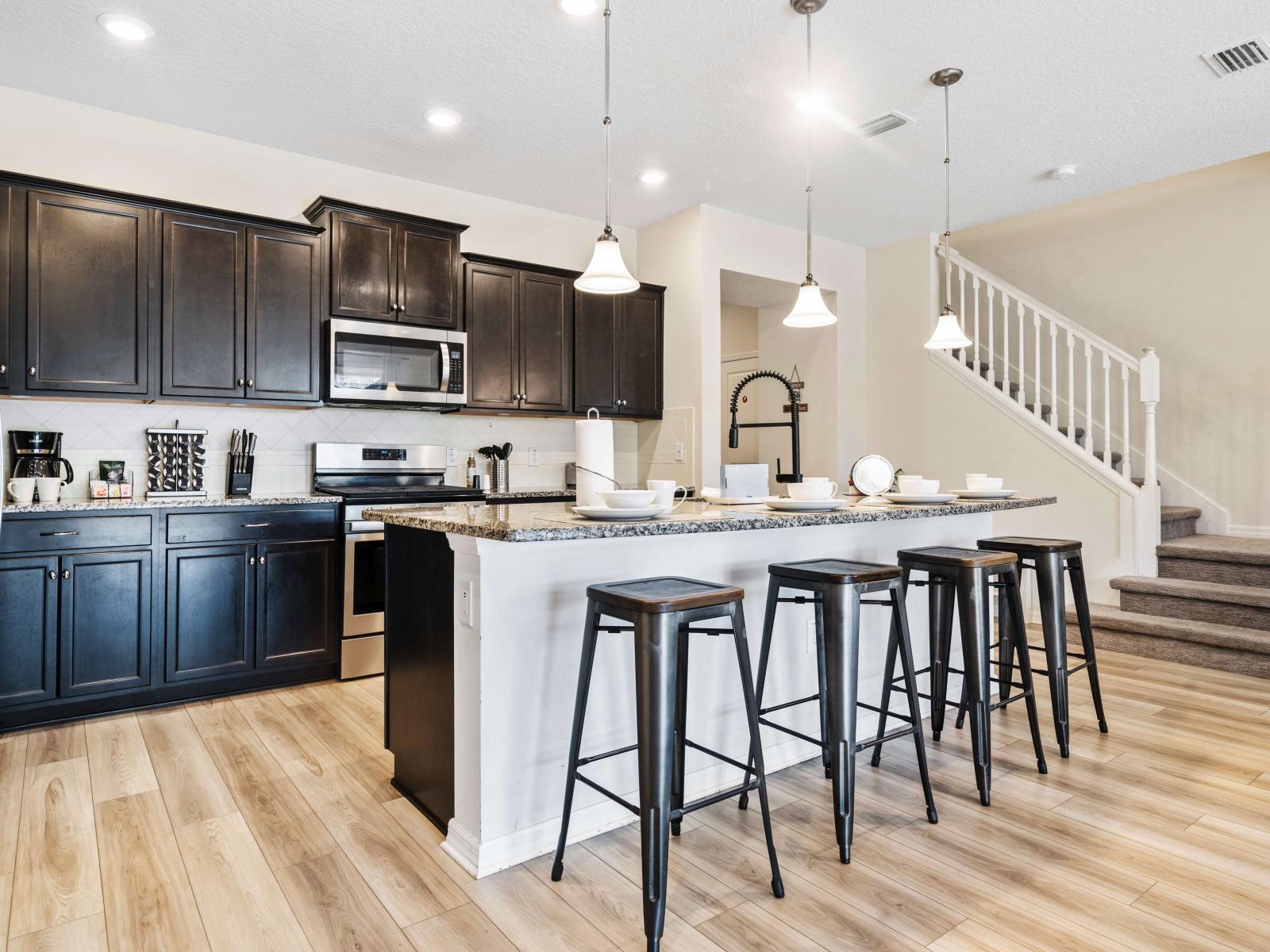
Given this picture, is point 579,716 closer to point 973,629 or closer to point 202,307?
point 973,629

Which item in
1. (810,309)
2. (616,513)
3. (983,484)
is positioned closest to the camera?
(616,513)

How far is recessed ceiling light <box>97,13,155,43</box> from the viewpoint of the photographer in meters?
2.91

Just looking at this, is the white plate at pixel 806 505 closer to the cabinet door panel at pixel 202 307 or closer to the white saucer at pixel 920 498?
the white saucer at pixel 920 498

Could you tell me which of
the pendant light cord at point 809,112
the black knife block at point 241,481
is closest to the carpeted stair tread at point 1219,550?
the pendant light cord at point 809,112

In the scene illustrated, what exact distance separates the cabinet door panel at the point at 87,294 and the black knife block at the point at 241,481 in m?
0.60

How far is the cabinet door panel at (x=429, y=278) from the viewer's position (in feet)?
13.8

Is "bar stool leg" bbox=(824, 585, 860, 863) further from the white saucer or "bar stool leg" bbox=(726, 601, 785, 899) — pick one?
the white saucer

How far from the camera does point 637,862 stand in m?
2.07

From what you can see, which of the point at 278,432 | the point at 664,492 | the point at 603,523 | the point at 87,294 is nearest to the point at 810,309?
the point at 664,492

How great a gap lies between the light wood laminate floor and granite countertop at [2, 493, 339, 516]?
910 millimetres

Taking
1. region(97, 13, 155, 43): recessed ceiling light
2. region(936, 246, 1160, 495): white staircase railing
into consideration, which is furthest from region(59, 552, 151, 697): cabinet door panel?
region(936, 246, 1160, 495): white staircase railing

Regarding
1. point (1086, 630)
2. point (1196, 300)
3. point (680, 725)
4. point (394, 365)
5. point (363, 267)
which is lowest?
point (680, 725)

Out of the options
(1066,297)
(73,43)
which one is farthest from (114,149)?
(1066,297)

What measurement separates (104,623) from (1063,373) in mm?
6399
